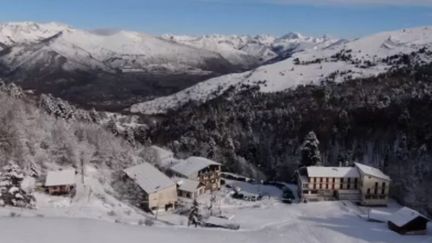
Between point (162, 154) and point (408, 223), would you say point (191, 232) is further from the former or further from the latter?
point (162, 154)

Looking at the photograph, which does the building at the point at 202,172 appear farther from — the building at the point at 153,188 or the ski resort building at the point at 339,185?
the ski resort building at the point at 339,185

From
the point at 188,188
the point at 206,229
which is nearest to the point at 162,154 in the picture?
the point at 188,188

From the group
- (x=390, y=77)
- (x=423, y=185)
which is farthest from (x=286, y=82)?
(x=423, y=185)

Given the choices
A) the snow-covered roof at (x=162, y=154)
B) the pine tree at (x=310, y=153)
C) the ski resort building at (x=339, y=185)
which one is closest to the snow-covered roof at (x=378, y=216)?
the ski resort building at (x=339, y=185)

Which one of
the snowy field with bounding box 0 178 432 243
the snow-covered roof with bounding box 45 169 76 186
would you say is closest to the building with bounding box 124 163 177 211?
the snowy field with bounding box 0 178 432 243

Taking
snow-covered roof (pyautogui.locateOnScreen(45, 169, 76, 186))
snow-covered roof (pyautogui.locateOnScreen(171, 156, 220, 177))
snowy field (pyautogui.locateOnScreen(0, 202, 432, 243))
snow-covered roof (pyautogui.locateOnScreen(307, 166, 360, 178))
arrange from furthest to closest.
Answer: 1. snow-covered roof (pyautogui.locateOnScreen(171, 156, 220, 177))
2. snow-covered roof (pyautogui.locateOnScreen(307, 166, 360, 178))
3. snow-covered roof (pyautogui.locateOnScreen(45, 169, 76, 186))
4. snowy field (pyautogui.locateOnScreen(0, 202, 432, 243))

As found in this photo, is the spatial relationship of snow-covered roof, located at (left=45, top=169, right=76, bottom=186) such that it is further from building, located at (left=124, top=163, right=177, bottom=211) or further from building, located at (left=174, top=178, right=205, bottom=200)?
building, located at (left=174, top=178, right=205, bottom=200)
